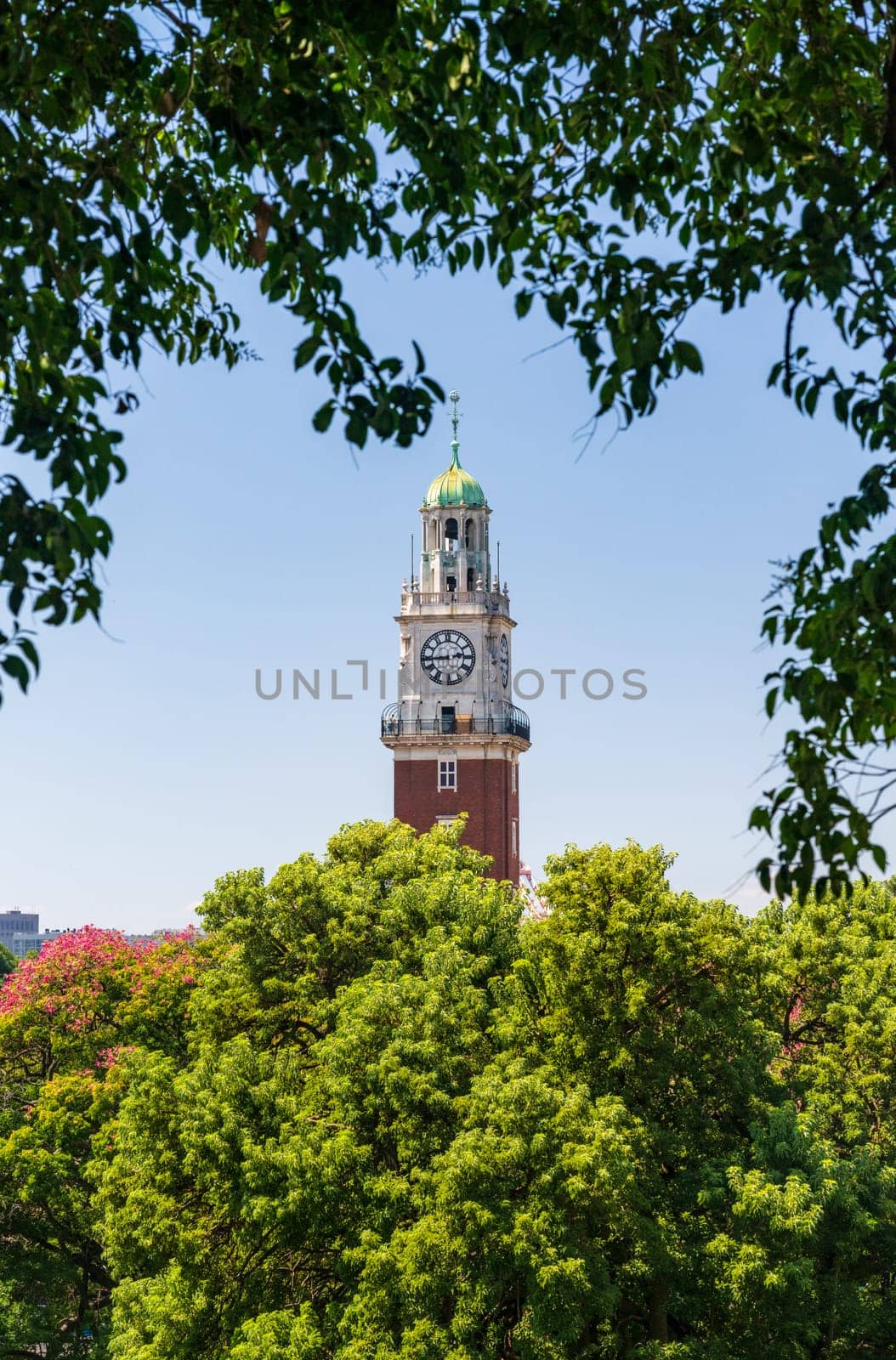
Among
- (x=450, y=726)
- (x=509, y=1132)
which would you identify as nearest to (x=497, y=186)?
(x=509, y=1132)

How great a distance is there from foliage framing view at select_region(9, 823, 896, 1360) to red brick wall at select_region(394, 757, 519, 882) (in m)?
46.4

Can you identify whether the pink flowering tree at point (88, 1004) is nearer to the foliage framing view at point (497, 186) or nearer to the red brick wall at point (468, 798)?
the foliage framing view at point (497, 186)

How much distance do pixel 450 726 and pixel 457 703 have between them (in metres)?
1.24

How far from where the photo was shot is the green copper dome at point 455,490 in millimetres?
81062

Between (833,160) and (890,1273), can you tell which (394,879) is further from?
(833,160)

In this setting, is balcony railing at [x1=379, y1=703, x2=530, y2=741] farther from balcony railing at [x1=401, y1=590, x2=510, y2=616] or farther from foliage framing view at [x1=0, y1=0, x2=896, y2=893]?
foliage framing view at [x1=0, y1=0, x2=896, y2=893]

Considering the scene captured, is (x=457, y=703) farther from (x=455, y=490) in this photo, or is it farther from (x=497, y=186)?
(x=497, y=186)

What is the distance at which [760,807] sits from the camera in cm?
880

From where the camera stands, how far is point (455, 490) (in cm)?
8125

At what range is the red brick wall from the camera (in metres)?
77.9

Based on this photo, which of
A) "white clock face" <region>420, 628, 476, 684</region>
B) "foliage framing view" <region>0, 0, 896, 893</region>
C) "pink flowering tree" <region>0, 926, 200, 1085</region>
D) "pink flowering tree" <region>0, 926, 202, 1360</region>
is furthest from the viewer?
"white clock face" <region>420, 628, 476, 684</region>

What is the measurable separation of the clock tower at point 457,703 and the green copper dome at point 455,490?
4.2 inches

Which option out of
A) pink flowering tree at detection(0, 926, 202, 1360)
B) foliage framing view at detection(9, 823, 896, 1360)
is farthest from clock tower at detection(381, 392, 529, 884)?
foliage framing view at detection(9, 823, 896, 1360)

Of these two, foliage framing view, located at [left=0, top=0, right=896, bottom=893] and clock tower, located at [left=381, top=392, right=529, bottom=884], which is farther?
clock tower, located at [left=381, top=392, right=529, bottom=884]
